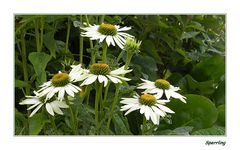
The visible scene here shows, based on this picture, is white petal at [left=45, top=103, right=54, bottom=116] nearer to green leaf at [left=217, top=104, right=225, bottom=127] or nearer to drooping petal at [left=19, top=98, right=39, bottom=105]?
drooping petal at [left=19, top=98, right=39, bottom=105]

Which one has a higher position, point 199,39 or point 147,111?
point 199,39

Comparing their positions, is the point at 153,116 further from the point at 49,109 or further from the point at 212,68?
the point at 212,68

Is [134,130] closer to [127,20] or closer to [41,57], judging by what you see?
[41,57]

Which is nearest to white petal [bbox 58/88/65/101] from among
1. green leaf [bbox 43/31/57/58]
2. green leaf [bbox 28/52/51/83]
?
green leaf [bbox 28/52/51/83]

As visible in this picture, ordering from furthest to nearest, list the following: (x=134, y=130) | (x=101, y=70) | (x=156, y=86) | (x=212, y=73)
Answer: (x=212, y=73), (x=134, y=130), (x=156, y=86), (x=101, y=70)

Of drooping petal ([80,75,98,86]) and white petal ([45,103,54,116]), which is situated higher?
drooping petal ([80,75,98,86])

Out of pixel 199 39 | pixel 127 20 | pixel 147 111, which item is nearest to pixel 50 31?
pixel 127 20
